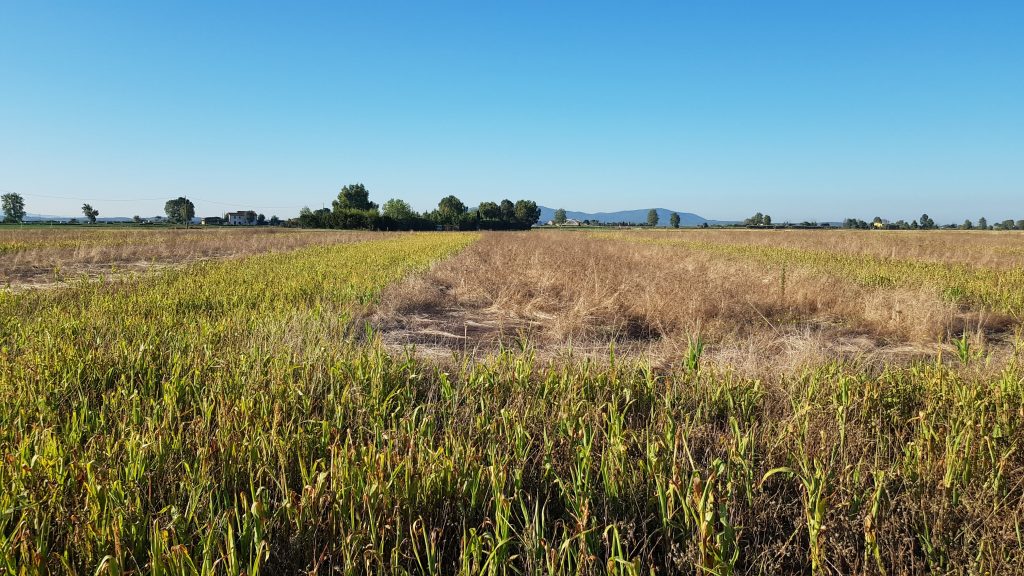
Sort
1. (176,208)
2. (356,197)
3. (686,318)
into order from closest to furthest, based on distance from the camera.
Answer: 1. (686,318)
2. (356,197)
3. (176,208)

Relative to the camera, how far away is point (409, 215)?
124m

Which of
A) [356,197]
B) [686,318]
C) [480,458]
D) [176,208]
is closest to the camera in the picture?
[480,458]

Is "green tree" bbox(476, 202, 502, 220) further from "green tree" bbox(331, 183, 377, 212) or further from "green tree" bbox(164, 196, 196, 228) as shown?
"green tree" bbox(164, 196, 196, 228)

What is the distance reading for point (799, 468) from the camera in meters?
2.39

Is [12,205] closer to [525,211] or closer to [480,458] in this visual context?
[525,211]

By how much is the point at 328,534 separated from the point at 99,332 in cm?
434

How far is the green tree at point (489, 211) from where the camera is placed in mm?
124125

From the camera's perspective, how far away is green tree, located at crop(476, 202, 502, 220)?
12412 centimetres

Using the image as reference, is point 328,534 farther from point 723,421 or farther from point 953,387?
point 953,387

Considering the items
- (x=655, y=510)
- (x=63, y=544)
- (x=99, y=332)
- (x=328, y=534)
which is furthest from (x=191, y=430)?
(x=99, y=332)

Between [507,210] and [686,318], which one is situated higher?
[507,210]

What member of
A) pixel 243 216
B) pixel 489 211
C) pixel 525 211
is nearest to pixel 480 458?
pixel 489 211

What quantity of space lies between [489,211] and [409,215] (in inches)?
800

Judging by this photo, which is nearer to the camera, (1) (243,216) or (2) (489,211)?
(2) (489,211)
